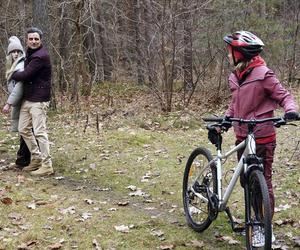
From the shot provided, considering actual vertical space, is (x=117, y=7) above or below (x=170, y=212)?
above

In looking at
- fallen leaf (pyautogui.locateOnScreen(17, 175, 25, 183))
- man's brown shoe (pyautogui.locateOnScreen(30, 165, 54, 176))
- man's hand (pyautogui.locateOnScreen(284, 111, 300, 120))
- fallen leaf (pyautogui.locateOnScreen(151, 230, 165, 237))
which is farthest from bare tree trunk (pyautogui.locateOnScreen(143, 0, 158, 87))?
man's hand (pyautogui.locateOnScreen(284, 111, 300, 120))

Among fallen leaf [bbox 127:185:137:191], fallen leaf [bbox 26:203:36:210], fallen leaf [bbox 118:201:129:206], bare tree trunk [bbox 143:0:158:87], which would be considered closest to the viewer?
fallen leaf [bbox 26:203:36:210]

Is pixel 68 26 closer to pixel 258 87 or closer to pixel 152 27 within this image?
pixel 152 27

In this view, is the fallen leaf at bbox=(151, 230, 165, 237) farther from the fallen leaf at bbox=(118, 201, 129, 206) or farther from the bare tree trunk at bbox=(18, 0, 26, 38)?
the bare tree trunk at bbox=(18, 0, 26, 38)

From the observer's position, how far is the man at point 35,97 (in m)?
7.79

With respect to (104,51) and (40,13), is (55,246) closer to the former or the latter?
(40,13)

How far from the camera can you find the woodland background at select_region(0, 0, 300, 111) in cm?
1466

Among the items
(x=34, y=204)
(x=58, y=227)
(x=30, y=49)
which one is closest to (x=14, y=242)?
(x=58, y=227)

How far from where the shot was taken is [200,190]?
5.67 m

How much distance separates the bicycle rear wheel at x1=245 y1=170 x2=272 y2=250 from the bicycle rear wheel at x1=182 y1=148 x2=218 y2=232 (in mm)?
618

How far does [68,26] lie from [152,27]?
6675 mm

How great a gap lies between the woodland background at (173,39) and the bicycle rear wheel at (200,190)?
8753 millimetres

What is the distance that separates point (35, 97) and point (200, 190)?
349cm

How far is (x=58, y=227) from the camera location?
5.80m
